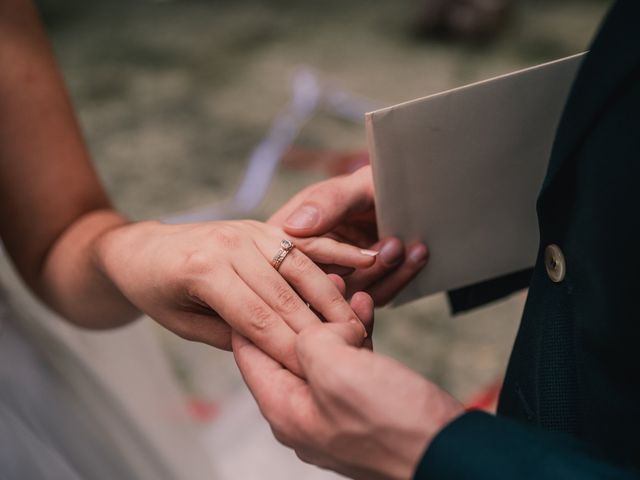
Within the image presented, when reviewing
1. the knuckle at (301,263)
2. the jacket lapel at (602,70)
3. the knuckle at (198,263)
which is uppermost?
the jacket lapel at (602,70)

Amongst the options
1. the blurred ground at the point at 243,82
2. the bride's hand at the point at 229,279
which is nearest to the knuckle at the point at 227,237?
the bride's hand at the point at 229,279

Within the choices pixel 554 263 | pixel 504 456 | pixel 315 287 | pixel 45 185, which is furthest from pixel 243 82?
pixel 504 456

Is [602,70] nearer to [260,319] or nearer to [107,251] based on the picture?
[260,319]

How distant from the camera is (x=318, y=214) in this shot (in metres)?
0.68

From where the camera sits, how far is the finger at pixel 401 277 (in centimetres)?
71

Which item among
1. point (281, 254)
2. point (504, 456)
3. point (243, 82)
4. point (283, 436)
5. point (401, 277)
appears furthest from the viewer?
point (243, 82)

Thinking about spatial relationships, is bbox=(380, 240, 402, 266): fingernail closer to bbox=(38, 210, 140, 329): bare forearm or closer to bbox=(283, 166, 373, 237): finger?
bbox=(283, 166, 373, 237): finger

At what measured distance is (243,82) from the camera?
2.96m

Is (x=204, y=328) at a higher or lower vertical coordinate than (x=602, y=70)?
lower

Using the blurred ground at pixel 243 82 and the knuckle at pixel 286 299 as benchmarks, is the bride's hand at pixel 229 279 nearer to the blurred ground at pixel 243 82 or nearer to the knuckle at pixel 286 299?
the knuckle at pixel 286 299

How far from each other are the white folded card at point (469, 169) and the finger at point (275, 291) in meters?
0.14

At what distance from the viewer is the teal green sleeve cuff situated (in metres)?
0.40

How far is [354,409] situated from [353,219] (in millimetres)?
353

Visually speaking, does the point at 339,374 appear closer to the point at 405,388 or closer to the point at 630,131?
the point at 405,388
